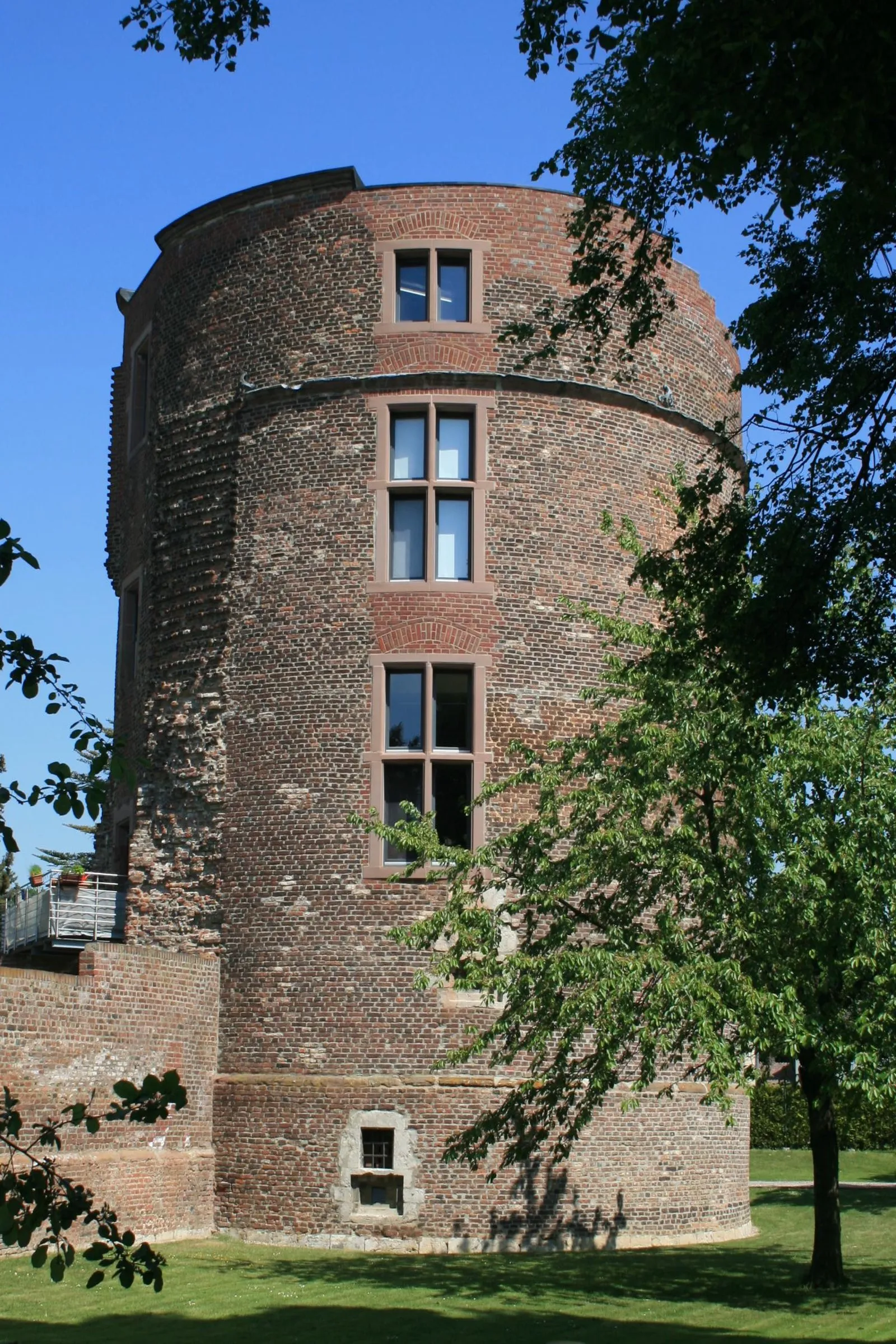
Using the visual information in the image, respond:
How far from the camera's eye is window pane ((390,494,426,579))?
73.8 feet

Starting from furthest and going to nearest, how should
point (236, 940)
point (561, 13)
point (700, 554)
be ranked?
point (236, 940), point (700, 554), point (561, 13)

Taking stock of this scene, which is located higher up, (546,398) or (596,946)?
(546,398)

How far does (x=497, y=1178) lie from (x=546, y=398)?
10726 millimetres

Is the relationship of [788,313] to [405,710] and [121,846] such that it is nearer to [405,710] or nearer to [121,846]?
[405,710]

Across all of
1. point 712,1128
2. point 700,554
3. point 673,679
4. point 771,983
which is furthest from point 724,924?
point 712,1128

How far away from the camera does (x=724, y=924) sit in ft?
51.8

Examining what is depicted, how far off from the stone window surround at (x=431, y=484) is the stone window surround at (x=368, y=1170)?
7031 mm

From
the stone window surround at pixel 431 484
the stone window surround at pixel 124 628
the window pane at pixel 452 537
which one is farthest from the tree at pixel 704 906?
the stone window surround at pixel 124 628

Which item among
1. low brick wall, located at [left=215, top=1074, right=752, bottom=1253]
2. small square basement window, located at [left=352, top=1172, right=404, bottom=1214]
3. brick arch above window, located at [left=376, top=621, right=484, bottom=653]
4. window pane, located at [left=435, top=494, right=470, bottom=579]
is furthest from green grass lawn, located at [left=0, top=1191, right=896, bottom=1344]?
window pane, located at [left=435, top=494, right=470, bottom=579]

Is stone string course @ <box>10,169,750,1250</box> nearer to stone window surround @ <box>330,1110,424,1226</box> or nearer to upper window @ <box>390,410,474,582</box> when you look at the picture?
stone window surround @ <box>330,1110,424,1226</box>

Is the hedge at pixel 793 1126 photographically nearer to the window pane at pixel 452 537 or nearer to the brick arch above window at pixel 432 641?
the brick arch above window at pixel 432 641

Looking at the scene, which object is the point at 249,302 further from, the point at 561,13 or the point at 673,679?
the point at 561,13

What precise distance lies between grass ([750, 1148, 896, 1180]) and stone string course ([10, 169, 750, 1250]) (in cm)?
1185

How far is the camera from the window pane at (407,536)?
2248 centimetres
